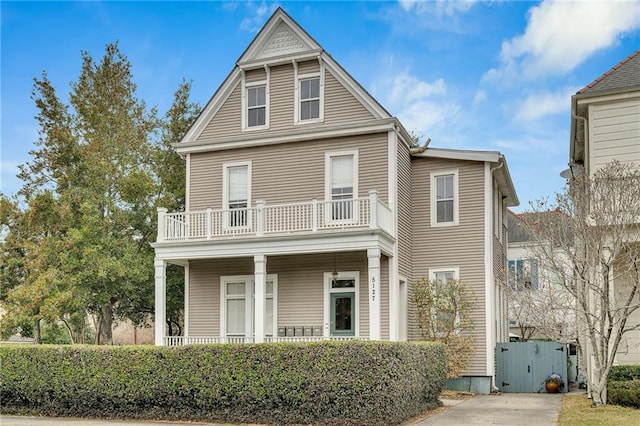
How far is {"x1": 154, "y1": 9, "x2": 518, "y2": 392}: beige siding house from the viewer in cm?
2019

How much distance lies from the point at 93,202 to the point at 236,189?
22.2 ft

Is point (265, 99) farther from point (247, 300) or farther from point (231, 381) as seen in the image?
point (231, 381)

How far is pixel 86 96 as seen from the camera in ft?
93.6

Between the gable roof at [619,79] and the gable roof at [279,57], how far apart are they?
227 inches

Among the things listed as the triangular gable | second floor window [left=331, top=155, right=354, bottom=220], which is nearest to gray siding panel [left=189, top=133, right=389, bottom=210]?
second floor window [left=331, top=155, right=354, bottom=220]

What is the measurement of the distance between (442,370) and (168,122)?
1660 centimetres

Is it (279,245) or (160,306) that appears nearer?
(279,245)

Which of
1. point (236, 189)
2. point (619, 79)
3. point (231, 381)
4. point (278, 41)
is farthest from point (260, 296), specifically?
point (619, 79)

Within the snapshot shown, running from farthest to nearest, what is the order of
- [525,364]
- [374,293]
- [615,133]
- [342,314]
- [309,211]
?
A: [525,364] → [342,314] → [309,211] → [374,293] → [615,133]

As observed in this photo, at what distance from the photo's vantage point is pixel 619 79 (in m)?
17.9

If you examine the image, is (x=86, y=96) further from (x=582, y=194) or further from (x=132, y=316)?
(x=582, y=194)

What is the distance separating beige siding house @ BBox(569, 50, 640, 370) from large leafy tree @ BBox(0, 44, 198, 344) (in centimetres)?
1567

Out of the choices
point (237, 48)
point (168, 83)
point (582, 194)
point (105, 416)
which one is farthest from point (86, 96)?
point (582, 194)

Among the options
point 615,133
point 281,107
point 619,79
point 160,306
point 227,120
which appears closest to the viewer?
point 615,133
